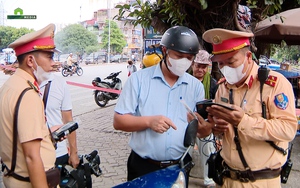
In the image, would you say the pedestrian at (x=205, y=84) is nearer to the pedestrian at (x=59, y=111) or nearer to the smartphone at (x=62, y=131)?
the pedestrian at (x=59, y=111)

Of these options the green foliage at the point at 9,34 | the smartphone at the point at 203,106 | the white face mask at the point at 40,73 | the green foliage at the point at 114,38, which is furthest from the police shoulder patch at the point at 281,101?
the green foliage at the point at 114,38

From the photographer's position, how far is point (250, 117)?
1.98m

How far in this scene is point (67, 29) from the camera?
62750mm

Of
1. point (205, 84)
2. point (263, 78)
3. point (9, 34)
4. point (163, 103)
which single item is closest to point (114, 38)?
point (9, 34)

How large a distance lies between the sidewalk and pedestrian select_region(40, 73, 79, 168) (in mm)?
208

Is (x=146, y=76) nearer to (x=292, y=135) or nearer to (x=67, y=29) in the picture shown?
(x=292, y=135)

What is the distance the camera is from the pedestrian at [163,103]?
2291 millimetres

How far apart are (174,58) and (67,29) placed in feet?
210

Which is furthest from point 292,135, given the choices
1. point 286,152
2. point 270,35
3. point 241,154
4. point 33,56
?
point 270,35

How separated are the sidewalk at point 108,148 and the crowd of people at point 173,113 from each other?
1057 mm

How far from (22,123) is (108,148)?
447 centimetres

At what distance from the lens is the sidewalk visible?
461cm

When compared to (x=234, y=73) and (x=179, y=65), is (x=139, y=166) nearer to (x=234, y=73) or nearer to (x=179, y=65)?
(x=179, y=65)

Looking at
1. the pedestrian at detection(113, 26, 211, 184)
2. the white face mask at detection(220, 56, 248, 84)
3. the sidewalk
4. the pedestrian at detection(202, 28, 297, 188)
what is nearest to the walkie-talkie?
the pedestrian at detection(202, 28, 297, 188)
